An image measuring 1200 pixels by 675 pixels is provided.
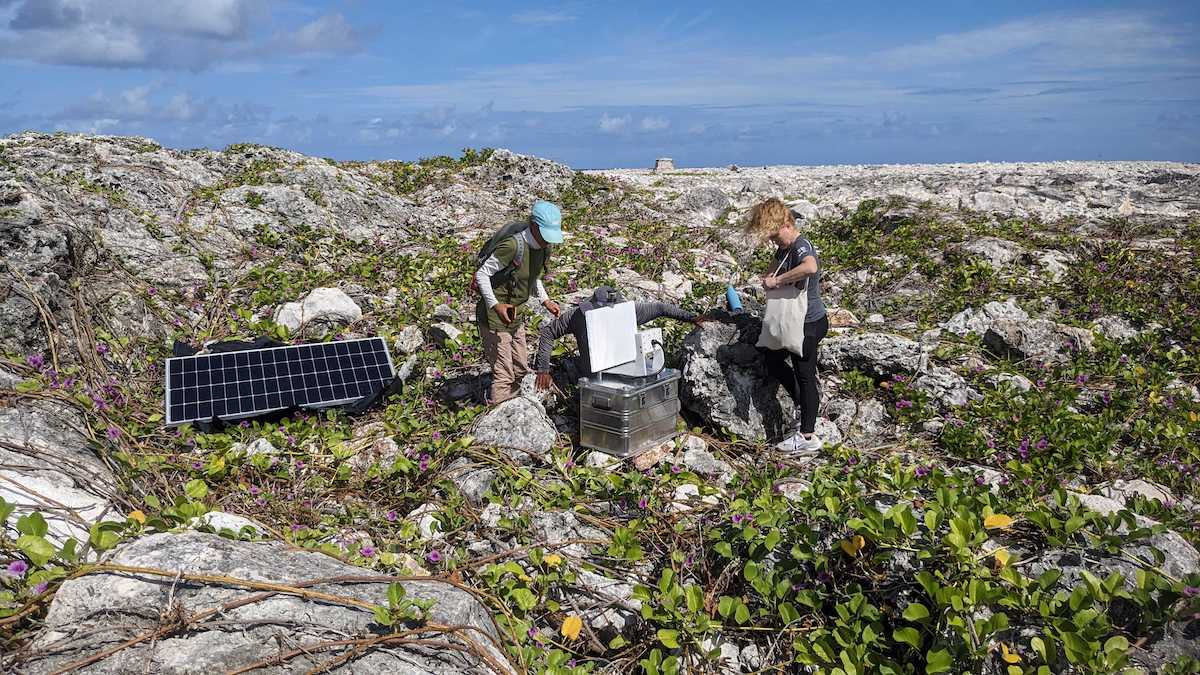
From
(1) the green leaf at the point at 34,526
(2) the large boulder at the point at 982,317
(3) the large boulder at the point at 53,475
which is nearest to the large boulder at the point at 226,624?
(1) the green leaf at the point at 34,526

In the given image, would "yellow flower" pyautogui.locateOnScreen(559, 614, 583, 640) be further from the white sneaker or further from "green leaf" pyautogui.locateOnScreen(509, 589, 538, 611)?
the white sneaker

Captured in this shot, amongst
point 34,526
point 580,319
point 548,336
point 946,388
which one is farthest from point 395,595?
point 946,388

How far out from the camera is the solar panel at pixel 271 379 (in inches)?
235

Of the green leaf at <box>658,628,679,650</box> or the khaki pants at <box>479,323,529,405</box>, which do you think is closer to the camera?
the green leaf at <box>658,628,679,650</box>

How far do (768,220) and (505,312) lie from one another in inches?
91.7

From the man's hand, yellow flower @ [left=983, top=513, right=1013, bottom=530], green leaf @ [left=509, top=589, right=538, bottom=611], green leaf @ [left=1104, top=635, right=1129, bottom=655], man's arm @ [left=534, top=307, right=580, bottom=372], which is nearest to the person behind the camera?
green leaf @ [left=1104, top=635, right=1129, bottom=655]

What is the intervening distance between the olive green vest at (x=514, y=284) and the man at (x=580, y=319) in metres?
0.32

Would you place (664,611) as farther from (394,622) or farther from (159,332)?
(159,332)

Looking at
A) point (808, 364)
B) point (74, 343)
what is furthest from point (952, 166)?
point (74, 343)

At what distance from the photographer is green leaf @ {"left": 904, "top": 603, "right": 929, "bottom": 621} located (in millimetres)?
3184

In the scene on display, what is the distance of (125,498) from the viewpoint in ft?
13.6

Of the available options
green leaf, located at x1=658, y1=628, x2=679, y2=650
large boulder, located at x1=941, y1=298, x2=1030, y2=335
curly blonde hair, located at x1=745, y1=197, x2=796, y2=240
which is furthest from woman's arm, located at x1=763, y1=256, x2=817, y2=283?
large boulder, located at x1=941, y1=298, x2=1030, y2=335

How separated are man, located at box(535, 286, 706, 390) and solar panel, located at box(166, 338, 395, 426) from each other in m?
1.66

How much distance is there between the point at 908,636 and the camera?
318 centimetres
